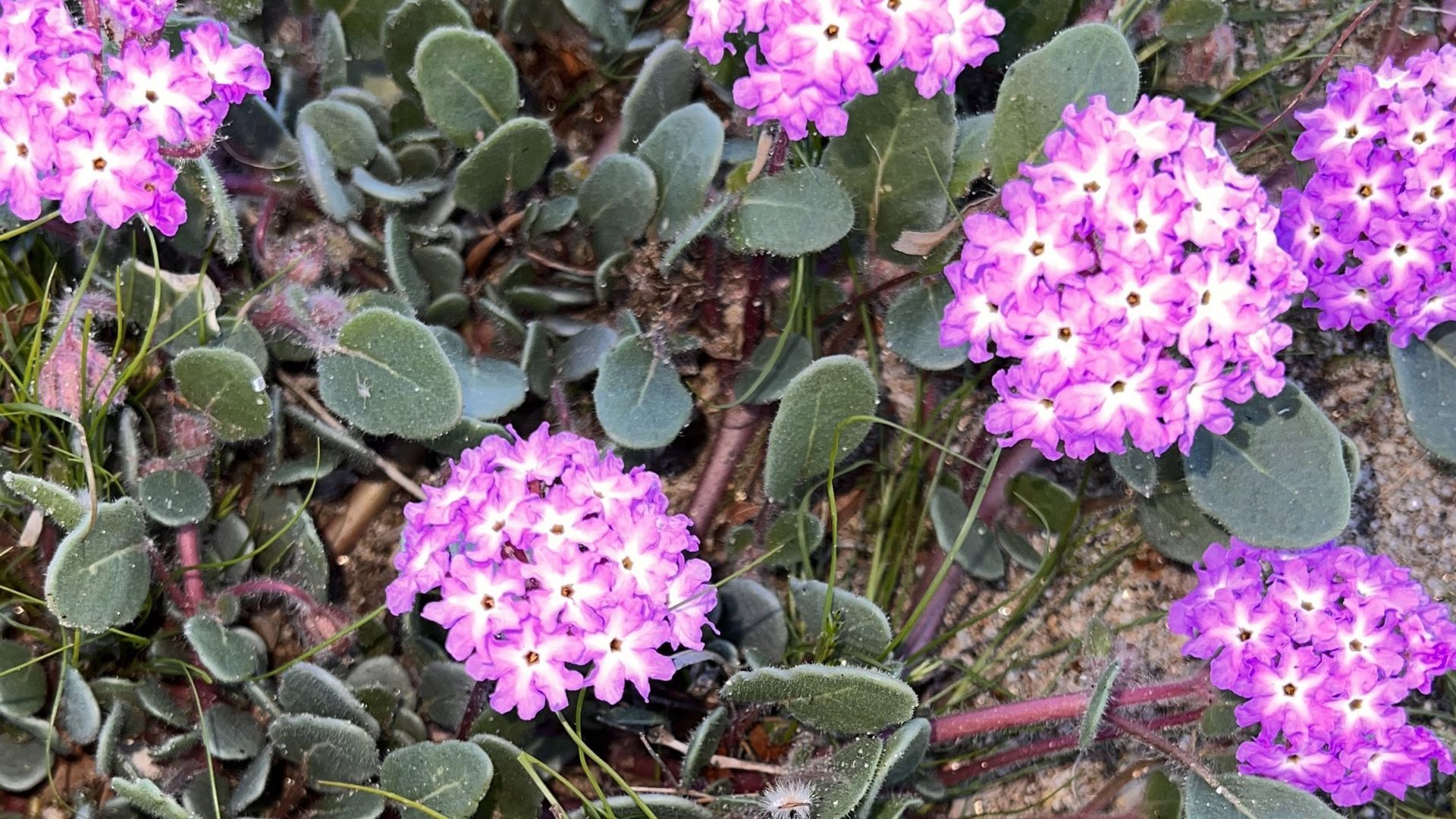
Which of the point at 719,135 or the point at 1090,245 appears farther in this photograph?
the point at 719,135

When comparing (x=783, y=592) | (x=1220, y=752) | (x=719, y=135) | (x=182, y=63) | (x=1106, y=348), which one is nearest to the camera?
(x=1106, y=348)

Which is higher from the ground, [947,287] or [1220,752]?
[947,287]

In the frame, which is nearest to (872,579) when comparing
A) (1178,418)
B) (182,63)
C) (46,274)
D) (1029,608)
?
(1029,608)

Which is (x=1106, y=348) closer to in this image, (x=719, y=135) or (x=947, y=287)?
(x=947, y=287)

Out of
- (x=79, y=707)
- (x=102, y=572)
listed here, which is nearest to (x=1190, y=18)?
(x=102, y=572)

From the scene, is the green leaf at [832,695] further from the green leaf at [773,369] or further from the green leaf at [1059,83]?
the green leaf at [1059,83]

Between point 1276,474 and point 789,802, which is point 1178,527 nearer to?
point 1276,474

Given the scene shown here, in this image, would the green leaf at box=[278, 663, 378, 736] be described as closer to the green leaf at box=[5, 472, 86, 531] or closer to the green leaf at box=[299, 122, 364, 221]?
the green leaf at box=[5, 472, 86, 531]

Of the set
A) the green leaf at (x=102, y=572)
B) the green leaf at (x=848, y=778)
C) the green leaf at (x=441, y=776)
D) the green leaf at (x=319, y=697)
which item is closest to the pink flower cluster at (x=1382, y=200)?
the green leaf at (x=848, y=778)
